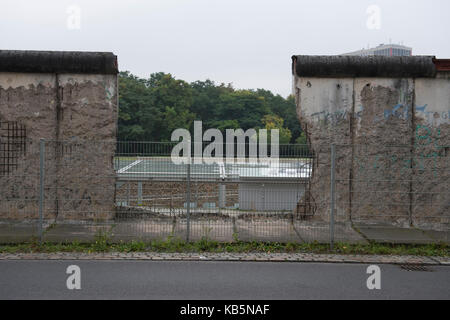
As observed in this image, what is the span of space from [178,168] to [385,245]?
435 cm

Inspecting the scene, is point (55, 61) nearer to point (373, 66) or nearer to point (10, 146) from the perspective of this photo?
point (10, 146)

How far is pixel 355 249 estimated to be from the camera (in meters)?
9.37

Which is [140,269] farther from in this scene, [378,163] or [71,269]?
[378,163]

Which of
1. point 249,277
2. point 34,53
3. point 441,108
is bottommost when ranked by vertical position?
point 249,277

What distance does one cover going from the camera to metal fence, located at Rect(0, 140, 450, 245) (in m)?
10.3

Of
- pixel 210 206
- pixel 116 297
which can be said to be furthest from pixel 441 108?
pixel 116 297

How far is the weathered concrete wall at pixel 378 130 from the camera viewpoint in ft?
37.1

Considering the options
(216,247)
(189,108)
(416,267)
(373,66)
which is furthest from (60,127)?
(189,108)

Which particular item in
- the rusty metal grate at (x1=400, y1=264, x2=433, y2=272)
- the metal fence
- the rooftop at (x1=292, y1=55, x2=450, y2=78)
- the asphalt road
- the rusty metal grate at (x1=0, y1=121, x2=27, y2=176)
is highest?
the rooftop at (x1=292, y1=55, x2=450, y2=78)

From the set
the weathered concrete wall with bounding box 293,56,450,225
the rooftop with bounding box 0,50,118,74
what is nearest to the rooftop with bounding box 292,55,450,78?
the weathered concrete wall with bounding box 293,56,450,225

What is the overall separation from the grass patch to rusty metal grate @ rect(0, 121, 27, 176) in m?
2.56

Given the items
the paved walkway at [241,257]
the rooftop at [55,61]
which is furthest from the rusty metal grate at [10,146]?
the paved walkway at [241,257]

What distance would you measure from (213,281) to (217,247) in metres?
2.25

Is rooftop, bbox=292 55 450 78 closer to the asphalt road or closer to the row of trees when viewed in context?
the asphalt road
